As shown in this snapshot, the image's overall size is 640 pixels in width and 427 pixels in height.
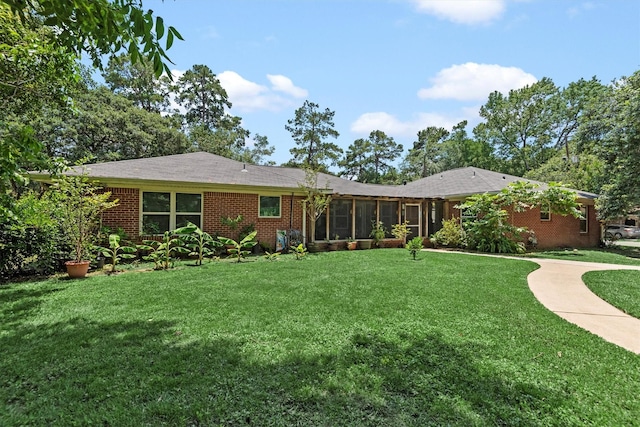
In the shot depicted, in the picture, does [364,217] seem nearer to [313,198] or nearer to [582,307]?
[313,198]

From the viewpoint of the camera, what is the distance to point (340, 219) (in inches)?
577

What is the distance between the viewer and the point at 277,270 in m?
8.38

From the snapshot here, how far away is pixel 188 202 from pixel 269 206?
297cm

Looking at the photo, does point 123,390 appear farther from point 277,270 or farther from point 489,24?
point 489,24

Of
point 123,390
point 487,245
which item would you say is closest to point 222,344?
point 123,390

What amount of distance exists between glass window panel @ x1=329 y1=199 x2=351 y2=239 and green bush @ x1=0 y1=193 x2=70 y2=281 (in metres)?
9.44

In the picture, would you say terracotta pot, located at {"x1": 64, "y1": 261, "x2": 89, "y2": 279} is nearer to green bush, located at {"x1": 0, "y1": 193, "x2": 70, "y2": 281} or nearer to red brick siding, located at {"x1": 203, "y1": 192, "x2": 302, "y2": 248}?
green bush, located at {"x1": 0, "y1": 193, "x2": 70, "y2": 281}

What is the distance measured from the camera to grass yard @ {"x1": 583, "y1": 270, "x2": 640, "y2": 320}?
555 centimetres

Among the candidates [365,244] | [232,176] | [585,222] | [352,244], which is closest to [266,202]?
[232,176]

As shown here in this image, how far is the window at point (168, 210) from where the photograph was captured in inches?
414

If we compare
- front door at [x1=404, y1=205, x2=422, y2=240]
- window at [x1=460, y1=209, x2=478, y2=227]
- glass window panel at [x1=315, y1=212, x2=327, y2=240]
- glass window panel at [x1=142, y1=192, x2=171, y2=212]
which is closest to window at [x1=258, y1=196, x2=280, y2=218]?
glass window panel at [x1=315, y1=212, x2=327, y2=240]

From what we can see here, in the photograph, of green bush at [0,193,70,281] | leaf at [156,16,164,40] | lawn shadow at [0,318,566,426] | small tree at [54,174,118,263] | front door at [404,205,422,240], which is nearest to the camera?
leaf at [156,16,164,40]

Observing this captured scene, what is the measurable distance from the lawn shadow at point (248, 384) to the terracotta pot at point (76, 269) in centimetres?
404

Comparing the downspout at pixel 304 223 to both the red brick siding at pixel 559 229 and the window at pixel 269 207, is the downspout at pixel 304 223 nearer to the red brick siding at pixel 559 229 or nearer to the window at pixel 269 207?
the window at pixel 269 207
